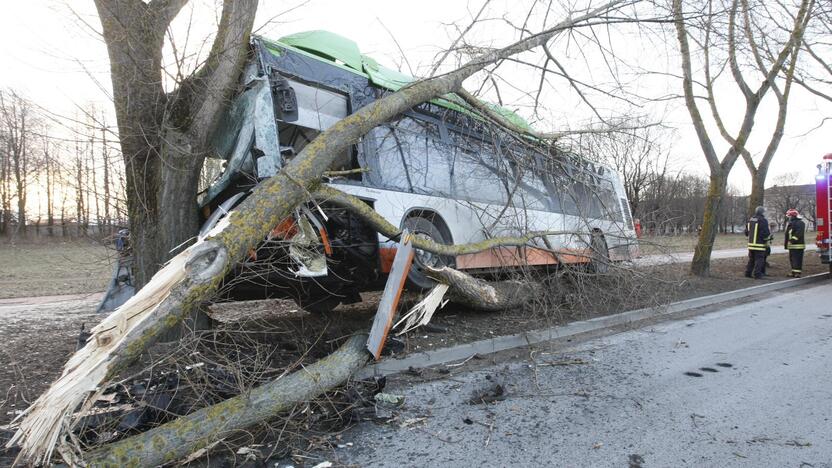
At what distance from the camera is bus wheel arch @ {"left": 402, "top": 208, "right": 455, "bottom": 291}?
17.8ft

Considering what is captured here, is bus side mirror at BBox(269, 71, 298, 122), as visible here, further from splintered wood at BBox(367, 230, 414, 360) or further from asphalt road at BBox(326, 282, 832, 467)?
asphalt road at BBox(326, 282, 832, 467)

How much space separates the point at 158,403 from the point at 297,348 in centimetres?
179

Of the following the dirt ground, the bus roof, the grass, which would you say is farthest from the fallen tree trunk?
the bus roof

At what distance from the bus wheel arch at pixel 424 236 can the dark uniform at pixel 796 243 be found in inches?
393

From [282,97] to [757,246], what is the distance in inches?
442

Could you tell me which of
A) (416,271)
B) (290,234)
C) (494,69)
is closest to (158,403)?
(290,234)

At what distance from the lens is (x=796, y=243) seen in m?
11.6

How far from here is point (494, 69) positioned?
20.4 feet

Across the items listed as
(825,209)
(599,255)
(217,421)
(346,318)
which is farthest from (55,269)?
(825,209)

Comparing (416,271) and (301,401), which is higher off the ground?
(416,271)

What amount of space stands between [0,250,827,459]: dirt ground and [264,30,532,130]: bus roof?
96.4 inches

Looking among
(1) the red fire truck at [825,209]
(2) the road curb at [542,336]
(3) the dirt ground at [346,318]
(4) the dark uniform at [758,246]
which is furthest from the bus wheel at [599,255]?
(1) the red fire truck at [825,209]

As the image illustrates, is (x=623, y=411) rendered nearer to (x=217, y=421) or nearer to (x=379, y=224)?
(x=379, y=224)

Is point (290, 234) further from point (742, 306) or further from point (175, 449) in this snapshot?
point (742, 306)
